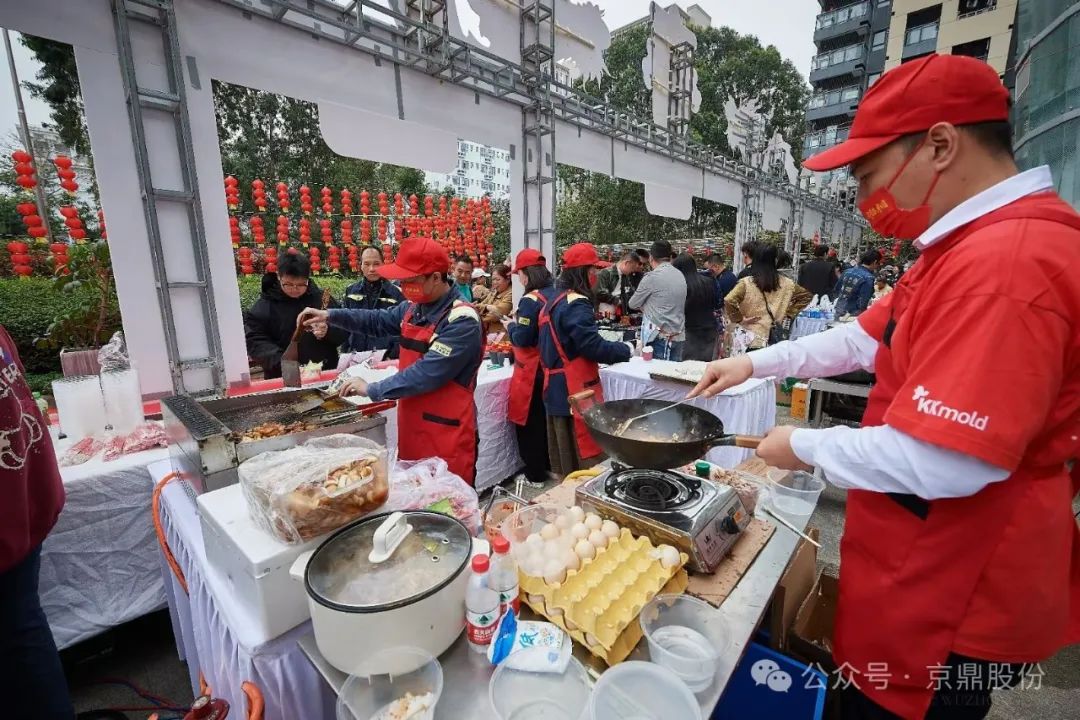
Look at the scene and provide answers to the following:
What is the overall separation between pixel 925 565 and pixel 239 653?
5.73ft

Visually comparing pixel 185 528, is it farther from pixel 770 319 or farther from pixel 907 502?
pixel 770 319

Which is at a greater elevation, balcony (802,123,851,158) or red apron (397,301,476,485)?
balcony (802,123,851,158)

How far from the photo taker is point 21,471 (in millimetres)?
1383

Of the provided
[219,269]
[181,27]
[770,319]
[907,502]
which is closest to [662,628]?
[907,502]

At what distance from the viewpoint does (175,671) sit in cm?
230

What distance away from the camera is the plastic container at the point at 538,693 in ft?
3.12

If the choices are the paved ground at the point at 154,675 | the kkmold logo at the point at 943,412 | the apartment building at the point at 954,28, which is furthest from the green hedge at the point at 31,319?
the apartment building at the point at 954,28

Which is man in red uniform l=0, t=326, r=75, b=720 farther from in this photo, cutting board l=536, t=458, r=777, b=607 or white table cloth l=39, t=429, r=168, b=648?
cutting board l=536, t=458, r=777, b=607

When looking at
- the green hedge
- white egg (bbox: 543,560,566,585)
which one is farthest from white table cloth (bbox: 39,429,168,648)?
the green hedge

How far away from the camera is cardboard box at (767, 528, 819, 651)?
5.43 feet

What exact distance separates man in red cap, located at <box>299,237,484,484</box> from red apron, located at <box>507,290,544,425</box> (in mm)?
1173

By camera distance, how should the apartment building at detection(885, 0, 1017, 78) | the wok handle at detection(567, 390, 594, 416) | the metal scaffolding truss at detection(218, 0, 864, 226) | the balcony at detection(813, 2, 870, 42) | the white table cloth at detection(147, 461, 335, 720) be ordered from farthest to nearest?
the balcony at detection(813, 2, 870, 42) < the apartment building at detection(885, 0, 1017, 78) < the metal scaffolding truss at detection(218, 0, 864, 226) < the wok handle at detection(567, 390, 594, 416) < the white table cloth at detection(147, 461, 335, 720)

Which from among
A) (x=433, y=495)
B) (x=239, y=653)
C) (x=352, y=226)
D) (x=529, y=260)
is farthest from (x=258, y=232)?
(x=239, y=653)

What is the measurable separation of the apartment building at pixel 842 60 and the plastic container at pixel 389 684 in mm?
36588
